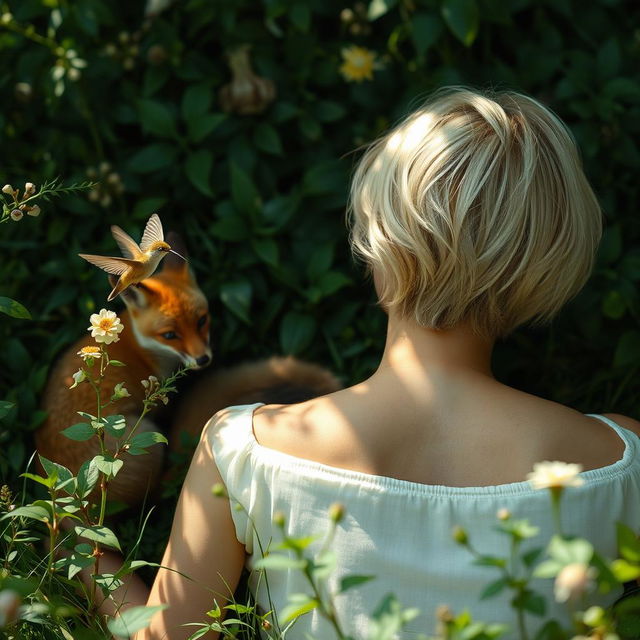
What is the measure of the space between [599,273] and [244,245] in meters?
1.10

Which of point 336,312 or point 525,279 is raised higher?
point 525,279

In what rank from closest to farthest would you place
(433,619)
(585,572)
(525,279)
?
(585,572) → (433,619) → (525,279)

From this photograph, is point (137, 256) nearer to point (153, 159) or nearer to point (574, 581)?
point (153, 159)

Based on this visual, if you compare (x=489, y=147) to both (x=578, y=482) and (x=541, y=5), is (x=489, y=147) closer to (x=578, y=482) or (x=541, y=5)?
(x=578, y=482)

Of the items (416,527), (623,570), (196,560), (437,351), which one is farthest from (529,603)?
(196,560)

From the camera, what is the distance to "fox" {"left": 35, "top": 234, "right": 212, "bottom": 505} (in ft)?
6.44

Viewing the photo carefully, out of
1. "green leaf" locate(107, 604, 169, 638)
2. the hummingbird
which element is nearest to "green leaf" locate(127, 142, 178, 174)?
the hummingbird

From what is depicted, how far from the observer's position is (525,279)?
1613 millimetres

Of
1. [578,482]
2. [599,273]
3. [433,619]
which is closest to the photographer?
[578,482]

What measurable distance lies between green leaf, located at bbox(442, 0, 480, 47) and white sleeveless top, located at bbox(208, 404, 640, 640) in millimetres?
1333

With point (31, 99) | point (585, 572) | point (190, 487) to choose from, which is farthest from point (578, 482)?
point (31, 99)

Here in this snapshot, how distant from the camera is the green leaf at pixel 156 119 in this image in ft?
8.10

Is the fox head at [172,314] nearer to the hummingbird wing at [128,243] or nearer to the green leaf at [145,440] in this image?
the hummingbird wing at [128,243]

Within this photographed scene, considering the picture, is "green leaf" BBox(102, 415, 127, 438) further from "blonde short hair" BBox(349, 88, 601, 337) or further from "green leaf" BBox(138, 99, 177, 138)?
"green leaf" BBox(138, 99, 177, 138)
